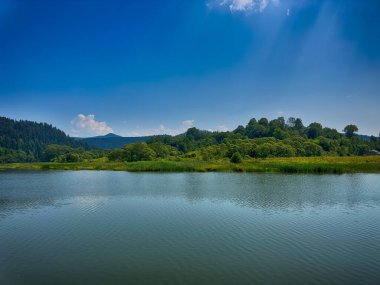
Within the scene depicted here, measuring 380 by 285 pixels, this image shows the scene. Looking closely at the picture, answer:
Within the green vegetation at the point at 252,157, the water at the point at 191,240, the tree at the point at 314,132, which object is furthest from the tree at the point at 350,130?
the water at the point at 191,240

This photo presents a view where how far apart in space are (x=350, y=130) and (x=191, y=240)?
200 m

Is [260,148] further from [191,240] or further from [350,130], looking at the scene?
[350,130]

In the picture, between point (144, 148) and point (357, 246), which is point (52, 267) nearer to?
point (357, 246)

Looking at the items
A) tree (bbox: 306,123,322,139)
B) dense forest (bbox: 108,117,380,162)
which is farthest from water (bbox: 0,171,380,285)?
tree (bbox: 306,123,322,139)

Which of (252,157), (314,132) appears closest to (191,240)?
(252,157)

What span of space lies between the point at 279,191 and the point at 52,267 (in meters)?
30.9

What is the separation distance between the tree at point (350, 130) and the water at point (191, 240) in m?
175

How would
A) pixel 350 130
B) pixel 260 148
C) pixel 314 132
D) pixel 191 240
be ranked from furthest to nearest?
pixel 314 132 < pixel 350 130 < pixel 260 148 < pixel 191 240

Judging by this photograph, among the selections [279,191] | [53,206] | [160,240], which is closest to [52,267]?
[160,240]

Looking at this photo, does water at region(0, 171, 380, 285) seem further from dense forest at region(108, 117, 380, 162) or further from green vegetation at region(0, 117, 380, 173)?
dense forest at region(108, 117, 380, 162)

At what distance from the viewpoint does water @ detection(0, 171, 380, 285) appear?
1386 centimetres

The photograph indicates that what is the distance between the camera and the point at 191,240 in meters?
19.0

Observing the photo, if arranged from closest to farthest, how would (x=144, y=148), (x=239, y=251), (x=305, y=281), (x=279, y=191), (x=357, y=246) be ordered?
(x=305, y=281) < (x=239, y=251) < (x=357, y=246) < (x=279, y=191) < (x=144, y=148)

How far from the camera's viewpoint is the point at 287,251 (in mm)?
16906
